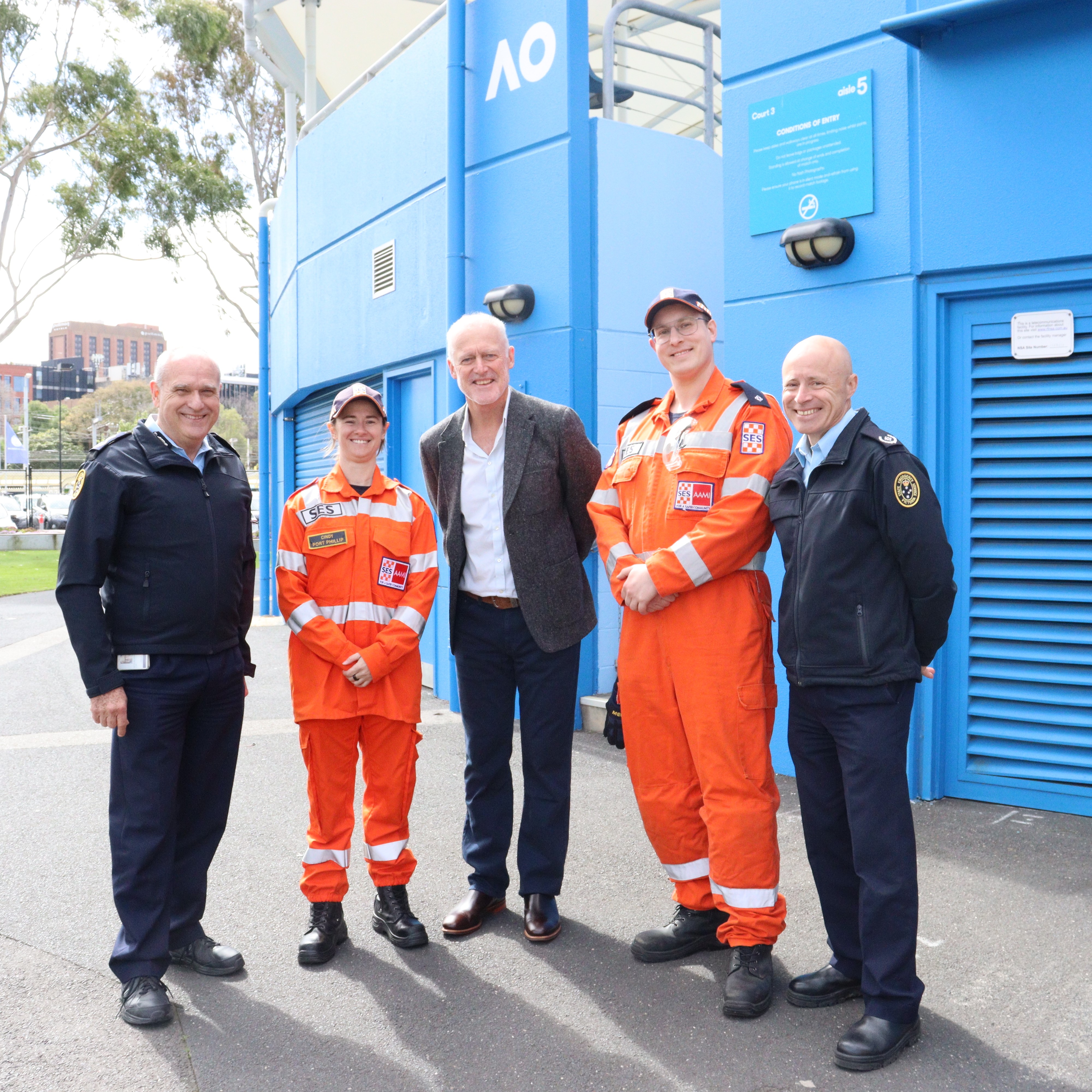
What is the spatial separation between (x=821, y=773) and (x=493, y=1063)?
1219mm

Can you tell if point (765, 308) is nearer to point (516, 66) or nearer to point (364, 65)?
point (516, 66)

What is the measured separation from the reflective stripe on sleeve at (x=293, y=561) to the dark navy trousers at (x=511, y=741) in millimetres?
583

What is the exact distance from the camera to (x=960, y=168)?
4.77 m

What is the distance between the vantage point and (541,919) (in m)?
3.61

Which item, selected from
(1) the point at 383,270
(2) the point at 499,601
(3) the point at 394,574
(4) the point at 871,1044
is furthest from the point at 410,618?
(1) the point at 383,270

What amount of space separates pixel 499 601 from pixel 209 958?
1.53 metres

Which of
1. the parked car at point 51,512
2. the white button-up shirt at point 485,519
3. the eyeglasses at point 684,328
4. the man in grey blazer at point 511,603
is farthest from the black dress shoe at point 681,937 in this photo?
the parked car at point 51,512

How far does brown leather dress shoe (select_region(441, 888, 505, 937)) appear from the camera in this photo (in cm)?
363

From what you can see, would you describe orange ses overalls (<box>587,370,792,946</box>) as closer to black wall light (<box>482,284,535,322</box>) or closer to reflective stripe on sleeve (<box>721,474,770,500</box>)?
reflective stripe on sleeve (<box>721,474,770,500</box>)

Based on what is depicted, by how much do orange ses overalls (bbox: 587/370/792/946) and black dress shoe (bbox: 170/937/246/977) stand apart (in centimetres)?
143

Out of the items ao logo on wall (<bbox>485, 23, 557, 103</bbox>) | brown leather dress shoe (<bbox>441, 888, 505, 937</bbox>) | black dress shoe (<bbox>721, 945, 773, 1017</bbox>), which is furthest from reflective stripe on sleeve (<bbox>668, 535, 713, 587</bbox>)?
ao logo on wall (<bbox>485, 23, 557, 103</bbox>)

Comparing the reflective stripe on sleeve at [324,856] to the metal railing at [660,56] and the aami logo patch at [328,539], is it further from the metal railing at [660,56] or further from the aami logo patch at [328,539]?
→ the metal railing at [660,56]

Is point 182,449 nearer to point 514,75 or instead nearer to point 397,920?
point 397,920

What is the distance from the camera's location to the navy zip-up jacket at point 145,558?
3047 mm
